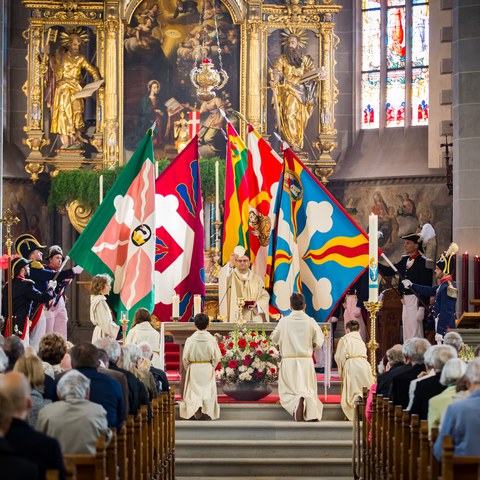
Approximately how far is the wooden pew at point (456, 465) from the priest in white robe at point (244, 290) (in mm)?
9952

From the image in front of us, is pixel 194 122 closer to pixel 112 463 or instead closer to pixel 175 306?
pixel 175 306

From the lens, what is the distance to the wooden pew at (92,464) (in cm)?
793

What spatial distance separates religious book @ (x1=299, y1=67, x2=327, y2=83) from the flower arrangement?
1034cm

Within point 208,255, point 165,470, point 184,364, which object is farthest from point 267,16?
point 165,470

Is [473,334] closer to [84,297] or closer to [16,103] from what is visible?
[84,297]

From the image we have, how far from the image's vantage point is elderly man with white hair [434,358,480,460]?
→ 26.6ft

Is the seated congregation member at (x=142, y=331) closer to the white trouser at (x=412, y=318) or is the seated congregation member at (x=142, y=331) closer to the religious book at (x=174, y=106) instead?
the white trouser at (x=412, y=318)

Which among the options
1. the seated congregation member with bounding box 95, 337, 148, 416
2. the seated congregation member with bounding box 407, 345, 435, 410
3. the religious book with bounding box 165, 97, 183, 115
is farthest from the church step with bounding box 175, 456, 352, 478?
the religious book with bounding box 165, 97, 183, 115

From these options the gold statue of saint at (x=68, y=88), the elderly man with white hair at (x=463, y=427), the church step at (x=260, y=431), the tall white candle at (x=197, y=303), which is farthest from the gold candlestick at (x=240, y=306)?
the elderly man with white hair at (x=463, y=427)

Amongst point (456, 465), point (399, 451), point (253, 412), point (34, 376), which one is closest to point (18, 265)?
point (253, 412)

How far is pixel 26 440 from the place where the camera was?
6.84 m

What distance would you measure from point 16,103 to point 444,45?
8.71 m

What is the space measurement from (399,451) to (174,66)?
55.6ft

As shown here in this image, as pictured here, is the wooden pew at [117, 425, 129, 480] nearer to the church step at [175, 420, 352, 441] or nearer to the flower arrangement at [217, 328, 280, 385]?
the church step at [175, 420, 352, 441]
